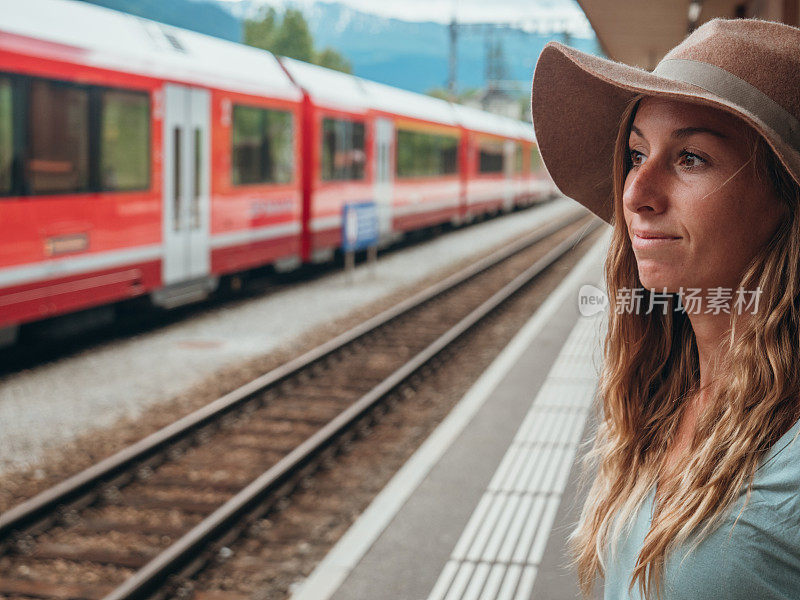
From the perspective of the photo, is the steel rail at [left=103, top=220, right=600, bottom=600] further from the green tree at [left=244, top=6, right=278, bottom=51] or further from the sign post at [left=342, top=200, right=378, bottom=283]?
the green tree at [left=244, top=6, right=278, bottom=51]

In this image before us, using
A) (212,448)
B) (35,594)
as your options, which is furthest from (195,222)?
(35,594)

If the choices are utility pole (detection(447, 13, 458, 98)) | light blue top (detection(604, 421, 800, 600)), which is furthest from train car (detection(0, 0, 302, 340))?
utility pole (detection(447, 13, 458, 98))

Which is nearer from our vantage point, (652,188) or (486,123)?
(652,188)

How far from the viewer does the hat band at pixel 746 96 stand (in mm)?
1103

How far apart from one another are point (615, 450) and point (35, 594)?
3.72 metres

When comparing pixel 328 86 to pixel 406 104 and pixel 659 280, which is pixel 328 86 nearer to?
pixel 406 104

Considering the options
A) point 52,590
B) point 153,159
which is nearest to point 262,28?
point 153,159

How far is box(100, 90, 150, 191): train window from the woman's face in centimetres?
827

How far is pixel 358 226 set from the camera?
14.8 metres

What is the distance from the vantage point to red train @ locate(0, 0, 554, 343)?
7789 millimetres

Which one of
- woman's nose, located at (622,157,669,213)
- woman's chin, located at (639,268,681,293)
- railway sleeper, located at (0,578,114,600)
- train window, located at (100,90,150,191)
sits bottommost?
railway sleeper, located at (0,578,114,600)

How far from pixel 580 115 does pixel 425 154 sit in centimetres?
1897

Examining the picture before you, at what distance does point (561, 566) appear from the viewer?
3861mm

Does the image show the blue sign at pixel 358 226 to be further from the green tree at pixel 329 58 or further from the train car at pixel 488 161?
the green tree at pixel 329 58
